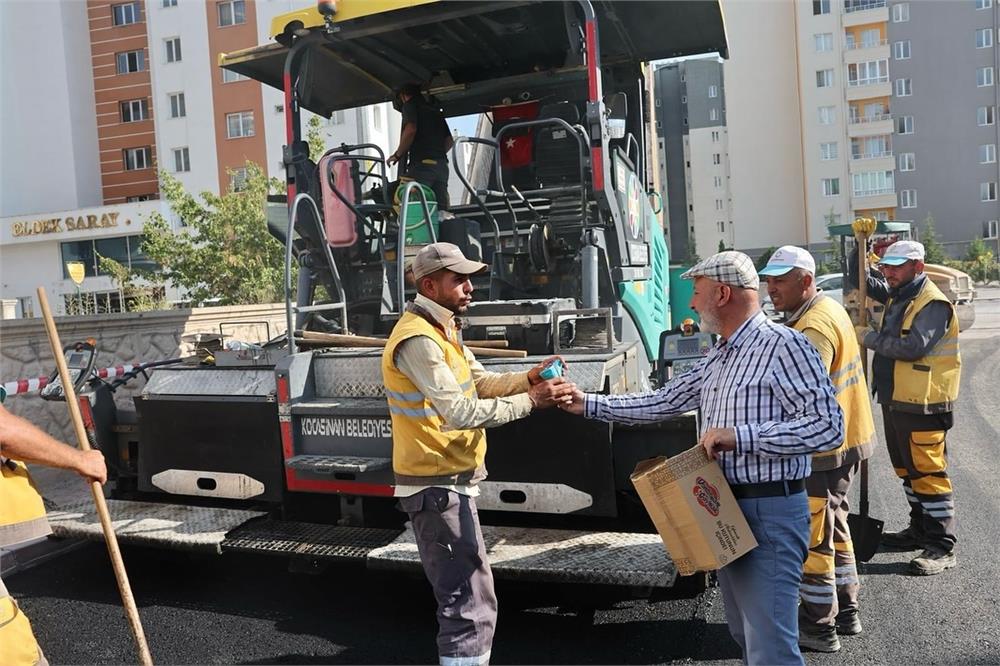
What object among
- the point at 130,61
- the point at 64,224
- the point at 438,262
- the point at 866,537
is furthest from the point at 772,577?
the point at 130,61

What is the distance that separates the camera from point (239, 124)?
111 ft

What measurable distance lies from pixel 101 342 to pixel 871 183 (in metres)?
51.2

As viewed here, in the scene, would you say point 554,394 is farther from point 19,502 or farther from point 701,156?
point 701,156

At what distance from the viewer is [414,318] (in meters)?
3.13

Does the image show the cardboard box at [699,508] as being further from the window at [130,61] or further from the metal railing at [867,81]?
the metal railing at [867,81]

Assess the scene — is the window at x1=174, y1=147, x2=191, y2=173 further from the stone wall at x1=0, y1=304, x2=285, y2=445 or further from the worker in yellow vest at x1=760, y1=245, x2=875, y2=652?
the worker in yellow vest at x1=760, y1=245, x2=875, y2=652

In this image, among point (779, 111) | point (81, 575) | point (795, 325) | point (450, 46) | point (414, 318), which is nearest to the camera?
point (414, 318)

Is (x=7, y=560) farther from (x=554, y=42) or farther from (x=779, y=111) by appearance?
(x=779, y=111)

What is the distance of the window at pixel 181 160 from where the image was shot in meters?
34.9

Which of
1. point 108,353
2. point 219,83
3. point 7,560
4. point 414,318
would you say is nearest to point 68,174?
point 219,83

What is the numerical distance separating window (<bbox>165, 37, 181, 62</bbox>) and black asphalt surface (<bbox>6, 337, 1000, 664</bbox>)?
34.0m

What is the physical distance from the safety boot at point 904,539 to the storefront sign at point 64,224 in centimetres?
3458

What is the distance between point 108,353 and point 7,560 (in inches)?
140

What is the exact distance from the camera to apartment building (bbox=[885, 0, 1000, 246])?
5006 cm
